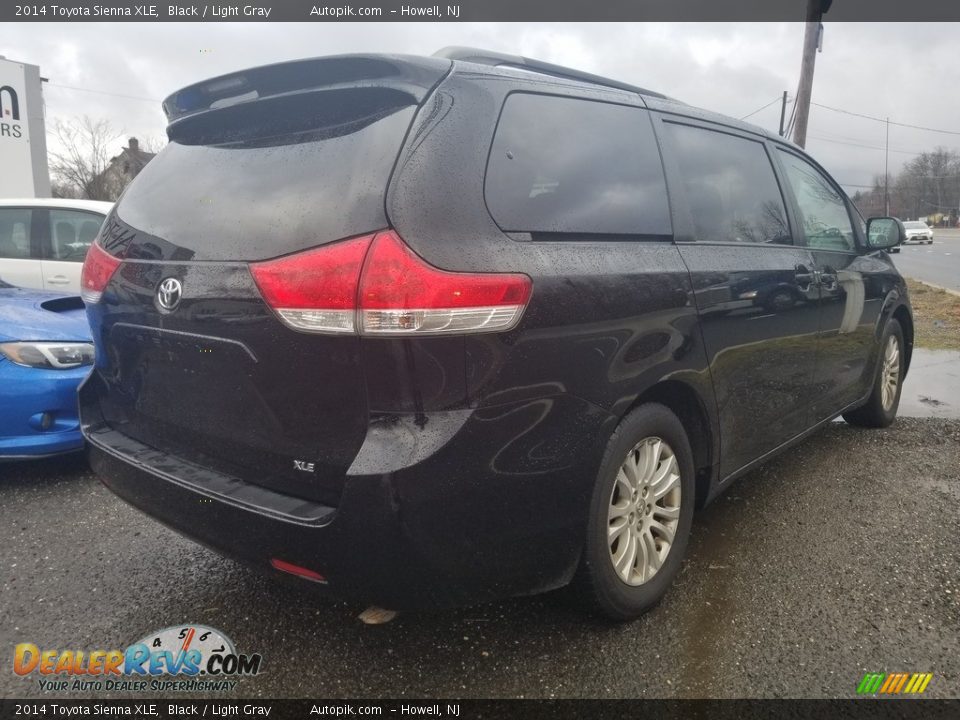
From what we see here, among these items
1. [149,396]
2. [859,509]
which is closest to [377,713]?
[149,396]

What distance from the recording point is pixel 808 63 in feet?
39.7

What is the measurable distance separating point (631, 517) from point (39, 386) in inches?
115

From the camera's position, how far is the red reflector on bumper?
186cm

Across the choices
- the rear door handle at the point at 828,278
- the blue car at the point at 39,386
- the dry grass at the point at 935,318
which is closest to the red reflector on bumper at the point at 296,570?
the blue car at the point at 39,386

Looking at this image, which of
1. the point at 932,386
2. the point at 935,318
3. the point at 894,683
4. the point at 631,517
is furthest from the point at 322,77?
the point at 935,318

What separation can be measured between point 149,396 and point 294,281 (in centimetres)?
83

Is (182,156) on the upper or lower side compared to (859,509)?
upper

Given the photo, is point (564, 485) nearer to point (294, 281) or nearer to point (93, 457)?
point (294, 281)

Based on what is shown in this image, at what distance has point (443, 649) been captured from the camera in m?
2.29

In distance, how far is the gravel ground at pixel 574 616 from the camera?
2.14 meters

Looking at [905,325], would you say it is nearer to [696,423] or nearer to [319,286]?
[696,423]

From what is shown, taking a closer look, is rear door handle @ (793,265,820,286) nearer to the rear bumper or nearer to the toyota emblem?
the rear bumper

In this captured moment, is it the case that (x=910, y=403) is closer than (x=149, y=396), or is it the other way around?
(x=149, y=396)

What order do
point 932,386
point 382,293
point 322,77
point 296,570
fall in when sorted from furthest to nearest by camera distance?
1. point 932,386
2. point 322,77
3. point 296,570
4. point 382,293
